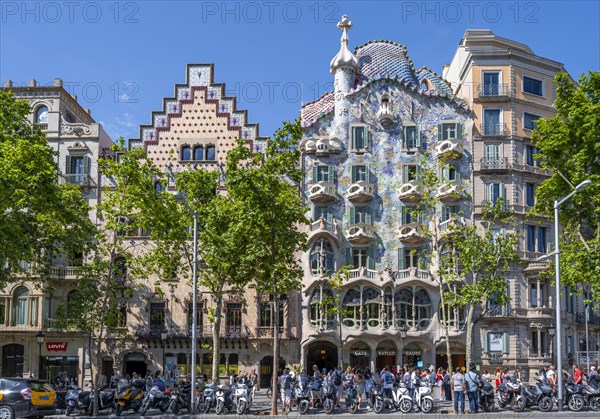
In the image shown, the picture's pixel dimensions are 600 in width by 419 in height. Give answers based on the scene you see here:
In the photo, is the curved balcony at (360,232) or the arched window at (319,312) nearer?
the arched window at (319,312)

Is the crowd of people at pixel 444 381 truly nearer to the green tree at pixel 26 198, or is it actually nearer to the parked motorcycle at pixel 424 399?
the parked motorcycle at pixel 424 399

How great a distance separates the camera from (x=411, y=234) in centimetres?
4788

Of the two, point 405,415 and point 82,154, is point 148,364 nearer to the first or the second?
point 82,154

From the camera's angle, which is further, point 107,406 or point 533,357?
point 533,357

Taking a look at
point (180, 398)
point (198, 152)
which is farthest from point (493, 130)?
point (180, 398)

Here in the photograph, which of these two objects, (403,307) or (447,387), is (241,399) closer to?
(447,387)

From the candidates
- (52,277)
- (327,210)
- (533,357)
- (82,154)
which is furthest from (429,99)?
(52,277)

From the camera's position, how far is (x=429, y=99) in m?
50.8

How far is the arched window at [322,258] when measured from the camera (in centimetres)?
4762

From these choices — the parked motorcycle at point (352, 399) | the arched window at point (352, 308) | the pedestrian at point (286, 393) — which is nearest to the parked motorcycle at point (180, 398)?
the pedestrian at point (286, 393)

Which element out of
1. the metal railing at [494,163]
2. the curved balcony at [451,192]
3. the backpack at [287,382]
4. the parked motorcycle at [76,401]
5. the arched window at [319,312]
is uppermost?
the metal railing at [494,163]

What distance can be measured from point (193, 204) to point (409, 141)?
59.0 ft

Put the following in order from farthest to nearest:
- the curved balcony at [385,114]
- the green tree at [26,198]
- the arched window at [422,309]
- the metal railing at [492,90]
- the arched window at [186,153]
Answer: the arched window at [186,153] → the curved balcony at [385,114] → the metal railing at [492,90] → the arched window at [422,309] → the green tree at [26,198]

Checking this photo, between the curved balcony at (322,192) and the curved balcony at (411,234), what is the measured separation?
530 cm
